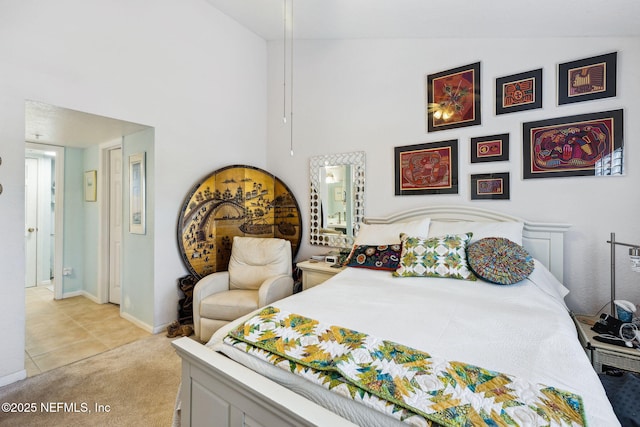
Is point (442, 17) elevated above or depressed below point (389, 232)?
above

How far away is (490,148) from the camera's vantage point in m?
2.60

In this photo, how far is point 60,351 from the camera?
2.52 meters

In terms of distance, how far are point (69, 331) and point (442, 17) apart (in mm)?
4570

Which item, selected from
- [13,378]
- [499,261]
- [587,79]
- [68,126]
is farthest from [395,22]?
[13,378]

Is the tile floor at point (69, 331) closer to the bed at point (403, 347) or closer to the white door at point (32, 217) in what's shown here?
the white door at point (32, 217)

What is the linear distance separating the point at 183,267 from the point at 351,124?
97.0 inches

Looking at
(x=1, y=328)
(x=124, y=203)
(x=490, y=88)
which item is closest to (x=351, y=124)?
(x=490, y=88)

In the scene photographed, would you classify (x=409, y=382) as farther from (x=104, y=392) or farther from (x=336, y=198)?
(x=336, y=198)

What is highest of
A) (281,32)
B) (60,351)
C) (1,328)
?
(281,32)

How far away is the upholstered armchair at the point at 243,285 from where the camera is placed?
2.51 m

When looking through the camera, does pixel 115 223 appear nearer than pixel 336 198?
No

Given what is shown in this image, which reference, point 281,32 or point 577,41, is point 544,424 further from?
point 281,32

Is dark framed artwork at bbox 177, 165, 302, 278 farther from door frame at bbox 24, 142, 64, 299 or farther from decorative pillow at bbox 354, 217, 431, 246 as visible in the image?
door frame at bbox 24, 142, 64, 299

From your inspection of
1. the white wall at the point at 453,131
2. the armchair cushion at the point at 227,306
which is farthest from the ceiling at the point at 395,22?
the armchair cushion at the point at 227,306
